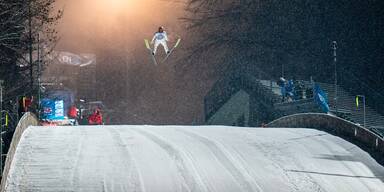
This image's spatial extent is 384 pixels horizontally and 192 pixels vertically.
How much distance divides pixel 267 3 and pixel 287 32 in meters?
2.43

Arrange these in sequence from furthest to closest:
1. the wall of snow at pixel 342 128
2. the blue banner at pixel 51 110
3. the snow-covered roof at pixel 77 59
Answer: the snow-covered roof at pixel 77 59 → the blue banner at pixel 51 110 → the wall of snow at pixel 342 128

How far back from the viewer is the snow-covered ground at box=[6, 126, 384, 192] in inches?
602

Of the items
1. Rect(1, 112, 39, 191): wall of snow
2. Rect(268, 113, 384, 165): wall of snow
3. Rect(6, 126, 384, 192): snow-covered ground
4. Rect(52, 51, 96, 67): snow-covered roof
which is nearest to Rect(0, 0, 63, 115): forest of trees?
Rect(1, 112, 39, 191): wall of snow

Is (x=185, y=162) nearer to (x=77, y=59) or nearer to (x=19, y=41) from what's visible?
(x=19, y=41)

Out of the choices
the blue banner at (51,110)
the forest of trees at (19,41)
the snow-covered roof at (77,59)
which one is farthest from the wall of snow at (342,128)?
the snow-covered roof at (77,59)

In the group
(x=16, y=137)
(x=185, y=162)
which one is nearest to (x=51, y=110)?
(x=16, y=137)

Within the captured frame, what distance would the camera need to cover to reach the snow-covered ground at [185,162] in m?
15.3

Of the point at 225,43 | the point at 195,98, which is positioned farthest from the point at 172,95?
the point at 225,43

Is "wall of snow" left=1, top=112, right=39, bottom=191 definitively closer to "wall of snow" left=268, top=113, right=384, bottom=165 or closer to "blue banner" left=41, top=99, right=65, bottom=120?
"blue banner" left=41, top=99, right=65, bottom=120

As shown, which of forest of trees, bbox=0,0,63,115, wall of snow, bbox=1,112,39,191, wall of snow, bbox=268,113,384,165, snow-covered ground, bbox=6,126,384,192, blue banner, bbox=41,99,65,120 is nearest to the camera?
wall of snow, bbox=1,112,39,191

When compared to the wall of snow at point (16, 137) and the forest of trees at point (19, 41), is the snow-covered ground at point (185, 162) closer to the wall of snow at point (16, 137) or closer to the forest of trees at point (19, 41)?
the wall of snow at point (16, 137)

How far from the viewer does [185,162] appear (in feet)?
56.7

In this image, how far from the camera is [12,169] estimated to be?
50.9ft

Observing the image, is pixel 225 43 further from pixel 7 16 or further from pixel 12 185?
pixel 12 185
